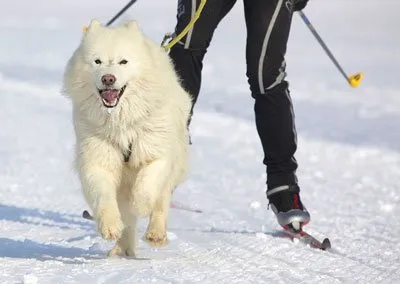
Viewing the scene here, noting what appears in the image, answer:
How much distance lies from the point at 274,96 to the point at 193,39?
576 millimetres

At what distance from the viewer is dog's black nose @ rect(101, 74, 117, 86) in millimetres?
3510

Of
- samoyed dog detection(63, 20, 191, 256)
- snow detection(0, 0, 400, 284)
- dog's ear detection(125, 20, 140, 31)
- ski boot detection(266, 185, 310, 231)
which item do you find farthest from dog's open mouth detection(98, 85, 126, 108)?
ski boot detection(266, 185, 310, 231)

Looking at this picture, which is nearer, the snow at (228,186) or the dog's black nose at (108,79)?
the dog's black nose at (108,79)

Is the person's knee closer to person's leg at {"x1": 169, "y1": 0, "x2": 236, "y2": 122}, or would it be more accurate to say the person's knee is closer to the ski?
person's leg at {"x1": 169, "y1": 0, "x2": 236, "y2": 122}

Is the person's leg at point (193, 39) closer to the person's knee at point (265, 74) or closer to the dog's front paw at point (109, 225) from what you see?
the person's knee at point (265, 74)

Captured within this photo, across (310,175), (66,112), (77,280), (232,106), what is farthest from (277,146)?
(232,106)

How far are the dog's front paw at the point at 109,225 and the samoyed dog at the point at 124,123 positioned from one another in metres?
0.07

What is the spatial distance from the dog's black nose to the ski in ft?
4.99

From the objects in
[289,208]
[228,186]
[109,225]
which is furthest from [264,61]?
[228,186]

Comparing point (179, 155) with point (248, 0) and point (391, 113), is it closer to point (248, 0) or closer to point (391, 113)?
point (248, 0)

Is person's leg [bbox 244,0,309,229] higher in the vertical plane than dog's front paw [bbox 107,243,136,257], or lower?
higher

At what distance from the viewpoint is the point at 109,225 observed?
3438 mm

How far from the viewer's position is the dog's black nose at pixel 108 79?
351cm

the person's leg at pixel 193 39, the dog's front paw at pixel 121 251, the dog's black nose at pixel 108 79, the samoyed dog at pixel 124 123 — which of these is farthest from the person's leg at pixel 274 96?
the dog's black nose at pixel 108 79
